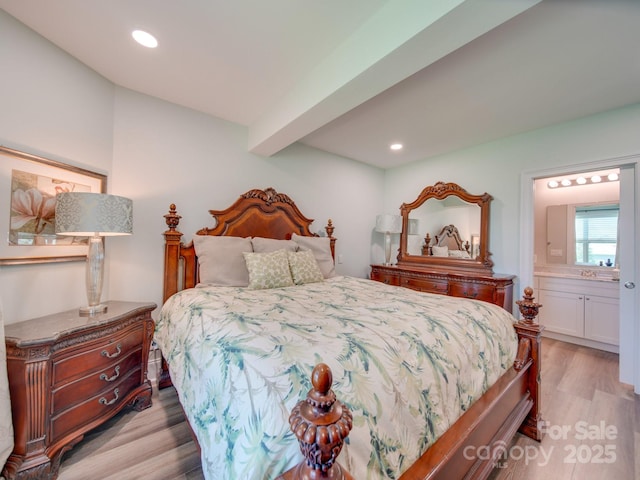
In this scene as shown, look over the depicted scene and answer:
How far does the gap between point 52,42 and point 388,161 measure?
12.1 ft

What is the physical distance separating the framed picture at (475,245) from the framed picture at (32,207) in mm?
4006

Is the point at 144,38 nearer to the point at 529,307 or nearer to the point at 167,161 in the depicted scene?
the point at 167,161

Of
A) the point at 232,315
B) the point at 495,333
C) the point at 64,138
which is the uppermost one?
the point at 64,138

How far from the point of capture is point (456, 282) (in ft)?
10.3

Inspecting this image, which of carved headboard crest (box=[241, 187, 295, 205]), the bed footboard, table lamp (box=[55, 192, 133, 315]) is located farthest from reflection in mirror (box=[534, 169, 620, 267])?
table lamp (box=[55, 192, 133, 315])

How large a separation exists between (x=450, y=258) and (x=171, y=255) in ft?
10.9

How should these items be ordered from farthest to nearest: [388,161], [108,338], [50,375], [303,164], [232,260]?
1. [388,161]
2. [303,164]
3. [232,260]
4. [108,338]
5. [50,375]

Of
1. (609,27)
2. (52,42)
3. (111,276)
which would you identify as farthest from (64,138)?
(609,27)

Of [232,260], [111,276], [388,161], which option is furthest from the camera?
[388,161]

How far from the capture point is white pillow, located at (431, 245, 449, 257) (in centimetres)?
366

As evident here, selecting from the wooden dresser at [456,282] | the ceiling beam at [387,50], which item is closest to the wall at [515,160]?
the wooden dresser at [456,282]

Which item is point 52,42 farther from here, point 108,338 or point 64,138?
point 108,338

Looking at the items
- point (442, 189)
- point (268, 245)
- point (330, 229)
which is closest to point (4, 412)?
point (268, 245)

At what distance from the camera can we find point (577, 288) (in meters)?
3.54
